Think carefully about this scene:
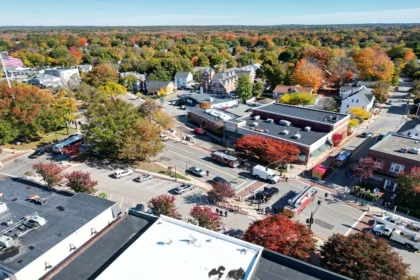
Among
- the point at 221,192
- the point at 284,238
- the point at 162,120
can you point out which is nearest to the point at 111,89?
the point at 162,120

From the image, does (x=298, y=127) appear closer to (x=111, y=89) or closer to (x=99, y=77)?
(x=111, y=89)

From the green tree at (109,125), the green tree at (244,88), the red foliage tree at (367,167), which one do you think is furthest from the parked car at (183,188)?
the green tree at (244,88)

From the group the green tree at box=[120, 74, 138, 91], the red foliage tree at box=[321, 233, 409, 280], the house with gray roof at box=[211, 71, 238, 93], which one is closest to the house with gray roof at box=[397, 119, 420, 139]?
the red foliage tree at box=[321, 233, 409, 280]

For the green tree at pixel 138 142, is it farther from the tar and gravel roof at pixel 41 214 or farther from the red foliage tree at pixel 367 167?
the red foliage tree at pixel 367 167

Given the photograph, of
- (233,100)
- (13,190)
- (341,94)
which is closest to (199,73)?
(233,100)

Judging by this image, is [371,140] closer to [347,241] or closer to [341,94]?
[341,94]

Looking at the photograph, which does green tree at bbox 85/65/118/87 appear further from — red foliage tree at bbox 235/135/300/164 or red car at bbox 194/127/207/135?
red foliage tree at bbox 235/135/300/164

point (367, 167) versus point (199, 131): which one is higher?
point (367, 167)
